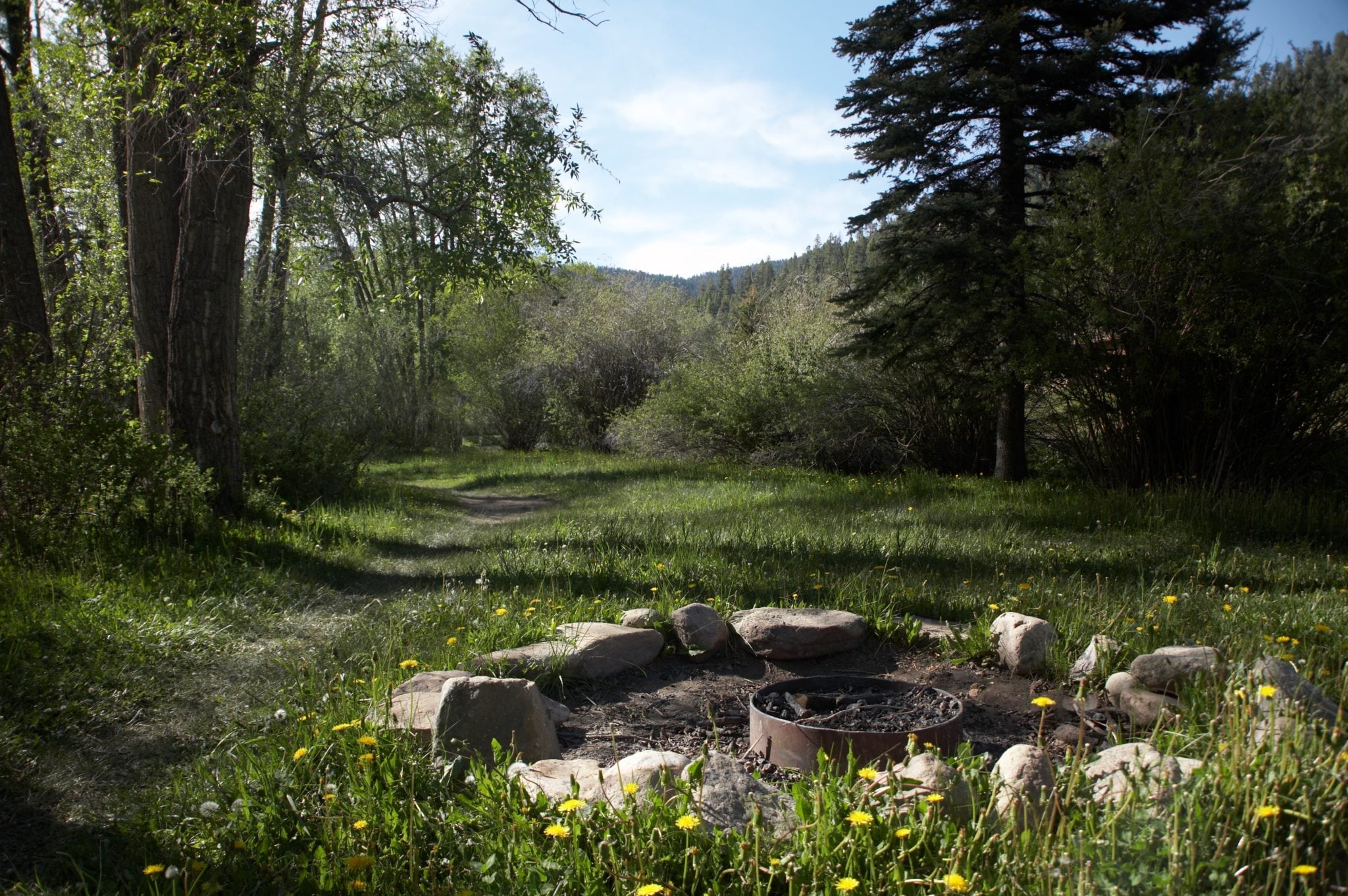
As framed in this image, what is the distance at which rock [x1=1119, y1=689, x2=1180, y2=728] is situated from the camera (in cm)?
341

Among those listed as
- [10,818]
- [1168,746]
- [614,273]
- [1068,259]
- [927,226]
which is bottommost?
[10,818]

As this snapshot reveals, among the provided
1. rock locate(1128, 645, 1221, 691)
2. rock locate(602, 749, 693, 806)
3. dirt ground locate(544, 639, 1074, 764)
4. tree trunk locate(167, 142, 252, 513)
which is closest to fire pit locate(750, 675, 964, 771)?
dirt ground locate(544, 639, 1074, 764)

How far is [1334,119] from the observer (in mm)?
8859

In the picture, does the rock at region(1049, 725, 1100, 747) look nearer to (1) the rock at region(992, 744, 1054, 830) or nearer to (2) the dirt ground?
(2) the dirt ground

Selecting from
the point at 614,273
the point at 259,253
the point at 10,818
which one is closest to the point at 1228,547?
the point at 10,818

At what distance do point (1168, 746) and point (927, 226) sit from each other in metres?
9.31

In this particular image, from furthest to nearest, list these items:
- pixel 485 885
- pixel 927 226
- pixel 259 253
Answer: pixel 259 253, pixel 927 226, pixel 485 885

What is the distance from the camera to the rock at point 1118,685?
352 cm

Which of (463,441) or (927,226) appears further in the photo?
(463,441)

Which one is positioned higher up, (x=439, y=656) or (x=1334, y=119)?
(x=1334, y=119)

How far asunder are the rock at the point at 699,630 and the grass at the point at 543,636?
487mm

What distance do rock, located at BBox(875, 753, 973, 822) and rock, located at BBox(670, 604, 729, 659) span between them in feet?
6.32

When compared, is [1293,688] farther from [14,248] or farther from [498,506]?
[498,506]

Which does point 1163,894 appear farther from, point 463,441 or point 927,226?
point 463,441
